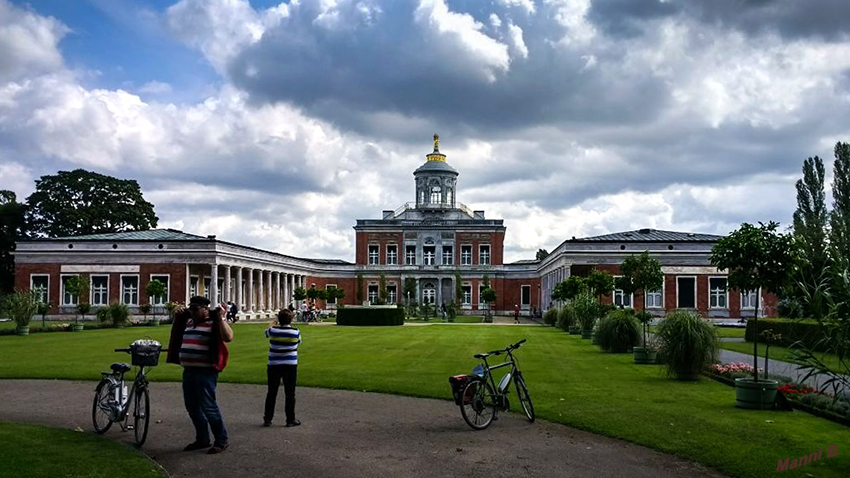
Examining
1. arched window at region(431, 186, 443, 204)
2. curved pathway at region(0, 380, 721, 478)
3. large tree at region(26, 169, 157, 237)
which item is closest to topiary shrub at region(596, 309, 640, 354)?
curved pathway at region(0, 380, 721, 478)

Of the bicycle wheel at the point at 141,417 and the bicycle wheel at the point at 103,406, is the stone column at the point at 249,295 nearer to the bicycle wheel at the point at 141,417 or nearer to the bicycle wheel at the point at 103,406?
the bicycle wheel at the point at 103,406

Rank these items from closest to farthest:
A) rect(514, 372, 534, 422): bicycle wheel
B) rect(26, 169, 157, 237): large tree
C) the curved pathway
→ the curved pathway → rect(514, 372, 534, 422): bicycle wheel → rect(26, 169, 157, 237): large tree

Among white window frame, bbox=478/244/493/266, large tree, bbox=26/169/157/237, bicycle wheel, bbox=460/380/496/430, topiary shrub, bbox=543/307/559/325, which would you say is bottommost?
topiary shrub, bbox=543/307/559/325

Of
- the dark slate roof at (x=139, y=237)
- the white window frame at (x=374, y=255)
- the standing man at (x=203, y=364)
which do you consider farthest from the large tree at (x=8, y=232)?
the standing man at (x=203, y=364)

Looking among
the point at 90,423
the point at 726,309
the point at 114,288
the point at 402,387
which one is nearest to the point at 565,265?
the point at 726,309

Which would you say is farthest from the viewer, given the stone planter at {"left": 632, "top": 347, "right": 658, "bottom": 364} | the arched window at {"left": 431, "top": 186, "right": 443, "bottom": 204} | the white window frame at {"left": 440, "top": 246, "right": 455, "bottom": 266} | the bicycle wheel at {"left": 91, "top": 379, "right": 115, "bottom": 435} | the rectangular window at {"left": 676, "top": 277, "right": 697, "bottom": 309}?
the arched window at {"left": 431, "top": 186, "right": 443, "bottom": 204}

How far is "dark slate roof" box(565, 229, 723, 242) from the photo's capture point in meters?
57.5

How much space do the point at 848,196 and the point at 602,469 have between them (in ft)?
159

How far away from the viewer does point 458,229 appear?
266 ft

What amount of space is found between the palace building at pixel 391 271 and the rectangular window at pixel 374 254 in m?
Result: 1.02

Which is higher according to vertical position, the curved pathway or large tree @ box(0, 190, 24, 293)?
large tree @ box(0, 190, 24, 293)

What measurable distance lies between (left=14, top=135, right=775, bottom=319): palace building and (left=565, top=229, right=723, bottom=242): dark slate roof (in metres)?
0.08

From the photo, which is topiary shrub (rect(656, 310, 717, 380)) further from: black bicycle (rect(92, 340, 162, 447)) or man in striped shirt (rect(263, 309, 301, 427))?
black bicycle (rect(92, 340, 162, 447))

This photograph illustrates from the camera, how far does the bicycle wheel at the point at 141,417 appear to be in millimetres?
9258
